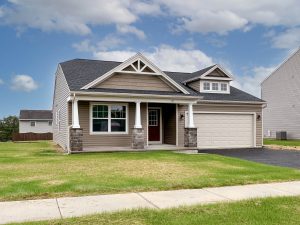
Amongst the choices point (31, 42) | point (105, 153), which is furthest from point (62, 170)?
point (31, 42)

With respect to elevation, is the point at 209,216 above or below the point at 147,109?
below

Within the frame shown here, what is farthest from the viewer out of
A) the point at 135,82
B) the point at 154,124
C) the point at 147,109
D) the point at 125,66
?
the point at 154,124

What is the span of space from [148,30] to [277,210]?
16240 millimetres

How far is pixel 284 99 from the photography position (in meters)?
33.5

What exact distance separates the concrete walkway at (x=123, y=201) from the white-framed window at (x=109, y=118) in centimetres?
1139

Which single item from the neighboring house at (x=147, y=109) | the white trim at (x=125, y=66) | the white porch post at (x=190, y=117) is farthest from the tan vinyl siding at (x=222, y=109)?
the white trim at (x=125, y=66)

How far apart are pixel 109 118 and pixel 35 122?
37.0 metres

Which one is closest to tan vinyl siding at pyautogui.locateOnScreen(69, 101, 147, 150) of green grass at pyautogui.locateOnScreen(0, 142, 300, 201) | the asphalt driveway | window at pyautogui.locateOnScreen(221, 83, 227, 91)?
green grass at pyautogui.locateOnScreen(0, 142, 300, 201)

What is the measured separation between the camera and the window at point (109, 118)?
18969mm

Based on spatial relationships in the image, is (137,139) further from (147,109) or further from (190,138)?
(190,138)

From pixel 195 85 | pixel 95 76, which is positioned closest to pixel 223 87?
pixel 195 85

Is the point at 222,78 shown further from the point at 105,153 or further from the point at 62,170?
the point at 62,170

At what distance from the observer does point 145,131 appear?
2012 centimetres

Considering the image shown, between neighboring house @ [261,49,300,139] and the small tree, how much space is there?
33423mm
